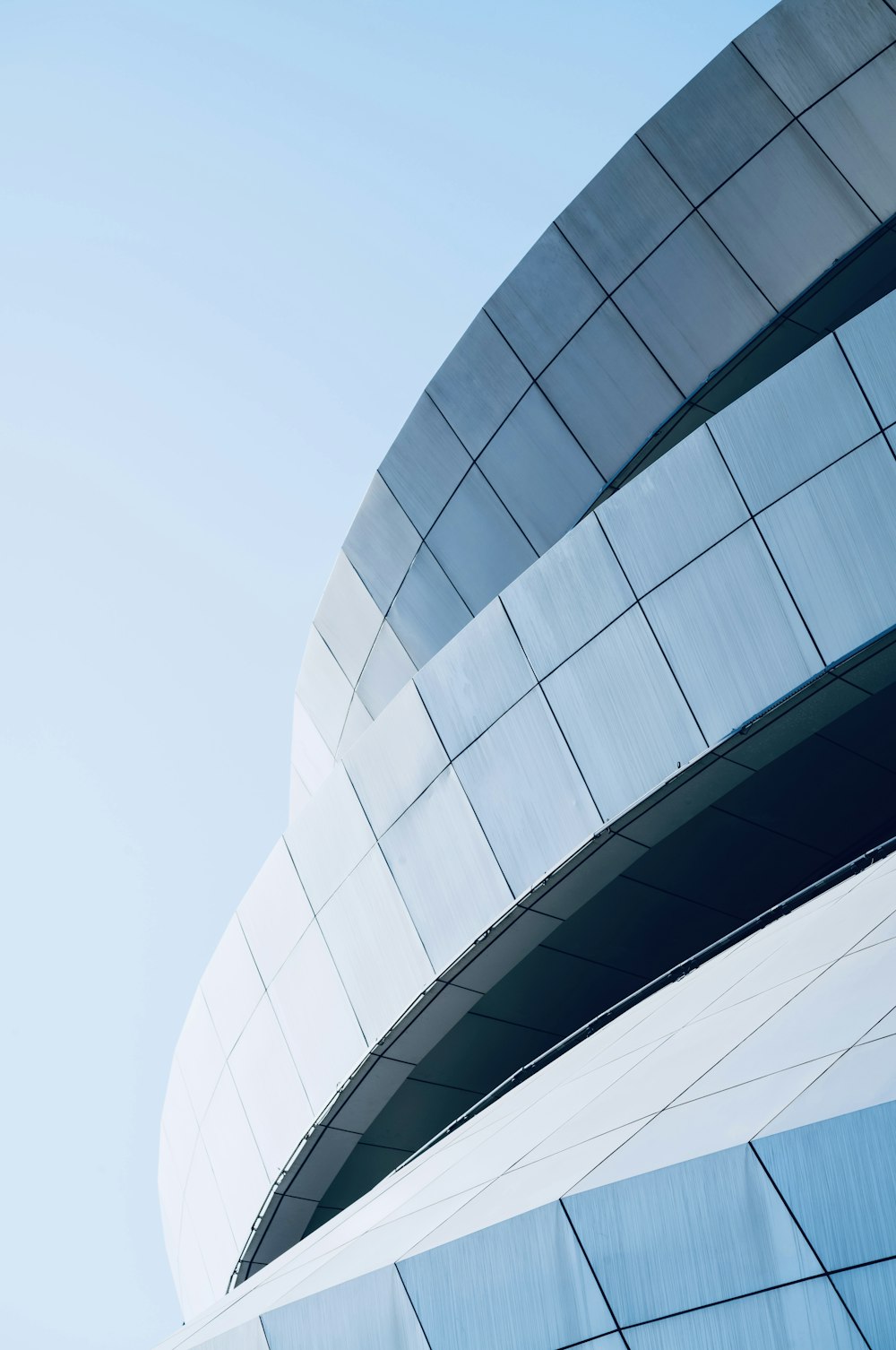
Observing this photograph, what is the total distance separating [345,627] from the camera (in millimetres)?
24484

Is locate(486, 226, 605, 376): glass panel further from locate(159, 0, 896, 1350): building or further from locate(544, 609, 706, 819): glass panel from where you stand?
locate(544, 609, 706, 819): glass panel

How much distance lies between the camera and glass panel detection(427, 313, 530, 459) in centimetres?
2070

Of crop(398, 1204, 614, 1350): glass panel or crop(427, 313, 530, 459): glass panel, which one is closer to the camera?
crop(398, 1204, 614, 1350): glass panel

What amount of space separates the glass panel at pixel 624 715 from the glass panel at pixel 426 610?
6236mm

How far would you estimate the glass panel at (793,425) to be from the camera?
13.6 metres

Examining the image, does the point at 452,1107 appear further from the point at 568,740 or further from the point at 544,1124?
the point at 544,1124

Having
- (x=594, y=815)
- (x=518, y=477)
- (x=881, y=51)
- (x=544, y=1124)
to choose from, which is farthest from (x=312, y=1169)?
(x=881, y=51)

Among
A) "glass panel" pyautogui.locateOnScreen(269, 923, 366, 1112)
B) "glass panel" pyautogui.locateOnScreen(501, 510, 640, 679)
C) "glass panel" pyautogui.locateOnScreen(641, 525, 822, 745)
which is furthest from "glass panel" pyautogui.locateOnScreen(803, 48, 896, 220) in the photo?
"glass panel" pyautogui.locateOnScreen(269, 923, 366, 1112)

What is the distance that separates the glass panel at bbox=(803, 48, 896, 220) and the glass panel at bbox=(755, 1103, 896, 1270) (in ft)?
49.8

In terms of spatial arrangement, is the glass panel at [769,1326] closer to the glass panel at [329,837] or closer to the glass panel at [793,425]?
the glass panel at [793,425]

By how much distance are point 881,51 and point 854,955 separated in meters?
14.3

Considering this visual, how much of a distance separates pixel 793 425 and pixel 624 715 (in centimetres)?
413

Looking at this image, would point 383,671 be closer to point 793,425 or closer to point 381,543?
point 381,543

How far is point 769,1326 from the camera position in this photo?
648 centimetres
